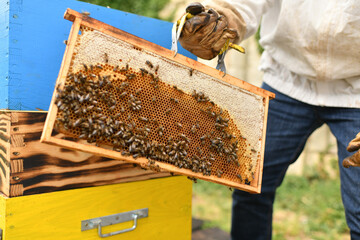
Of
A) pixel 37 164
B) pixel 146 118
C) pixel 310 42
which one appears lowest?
pixel 37 164

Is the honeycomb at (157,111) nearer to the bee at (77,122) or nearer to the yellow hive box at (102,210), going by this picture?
the bee at (77,122)

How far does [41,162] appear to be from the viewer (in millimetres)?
1536

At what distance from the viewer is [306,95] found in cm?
232

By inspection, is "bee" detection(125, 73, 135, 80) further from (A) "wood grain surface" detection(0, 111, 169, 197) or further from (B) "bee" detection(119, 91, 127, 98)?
(A) "wood grain surface" detection(0, 111, 169, 197)

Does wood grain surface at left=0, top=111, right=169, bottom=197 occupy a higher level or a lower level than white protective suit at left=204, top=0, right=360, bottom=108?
lower

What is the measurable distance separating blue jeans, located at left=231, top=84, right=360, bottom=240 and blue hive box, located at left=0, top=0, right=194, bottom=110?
64.3 inches

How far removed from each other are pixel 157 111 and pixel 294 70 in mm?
1264

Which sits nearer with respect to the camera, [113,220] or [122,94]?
[122,94]

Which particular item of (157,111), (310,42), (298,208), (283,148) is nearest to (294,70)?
(310,42)

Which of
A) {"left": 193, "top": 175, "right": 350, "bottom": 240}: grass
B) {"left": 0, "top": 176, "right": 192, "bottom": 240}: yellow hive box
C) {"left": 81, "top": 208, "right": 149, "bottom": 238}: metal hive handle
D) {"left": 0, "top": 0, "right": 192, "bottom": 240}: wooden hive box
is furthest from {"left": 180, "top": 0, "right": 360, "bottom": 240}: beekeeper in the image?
{"left": 193, "top": 175, "right": 350, "bottom": 240}: grass

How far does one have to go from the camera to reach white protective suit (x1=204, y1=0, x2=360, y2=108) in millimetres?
1923

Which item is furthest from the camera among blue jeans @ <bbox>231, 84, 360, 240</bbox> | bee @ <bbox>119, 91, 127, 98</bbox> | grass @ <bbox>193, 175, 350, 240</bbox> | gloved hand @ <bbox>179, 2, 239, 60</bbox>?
grass @ <bbox>193, 175, 350, 240</bbox>

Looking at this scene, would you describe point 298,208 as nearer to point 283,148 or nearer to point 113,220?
point 283,148

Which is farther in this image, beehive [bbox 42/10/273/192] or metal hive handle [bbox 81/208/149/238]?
metal hive handle [bbox 81/208/149/238]
